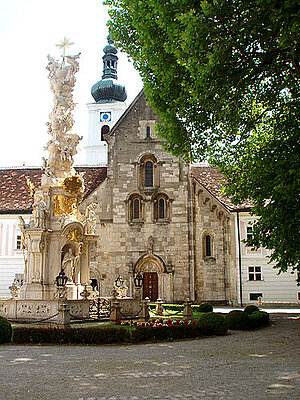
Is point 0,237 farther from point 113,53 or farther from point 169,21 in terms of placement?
point 113,53

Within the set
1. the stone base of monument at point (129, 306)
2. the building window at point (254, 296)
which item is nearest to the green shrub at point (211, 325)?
the stone base of monument at point (129, 306)

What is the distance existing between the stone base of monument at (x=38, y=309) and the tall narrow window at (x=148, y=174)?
2048 centimetres

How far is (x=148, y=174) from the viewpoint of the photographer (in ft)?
→ 127

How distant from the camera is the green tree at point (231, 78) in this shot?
1409cm

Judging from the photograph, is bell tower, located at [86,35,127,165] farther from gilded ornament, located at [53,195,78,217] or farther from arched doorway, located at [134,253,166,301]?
gilded ornament, located at [53,195,78,217]

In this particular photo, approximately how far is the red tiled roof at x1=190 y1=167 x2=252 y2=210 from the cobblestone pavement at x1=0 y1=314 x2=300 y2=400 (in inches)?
926

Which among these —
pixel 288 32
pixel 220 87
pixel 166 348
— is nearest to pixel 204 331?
pixel 166 348

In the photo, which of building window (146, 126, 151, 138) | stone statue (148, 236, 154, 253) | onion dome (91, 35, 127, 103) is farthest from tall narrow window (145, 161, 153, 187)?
onion dome (91, 35, 127, 103)

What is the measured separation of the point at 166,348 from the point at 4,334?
514cm

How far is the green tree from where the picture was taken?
14.1 metres

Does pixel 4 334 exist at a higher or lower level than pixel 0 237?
lower

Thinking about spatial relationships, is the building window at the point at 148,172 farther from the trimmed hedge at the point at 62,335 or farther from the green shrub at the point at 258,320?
the trimmed hedge at the point at 62,335

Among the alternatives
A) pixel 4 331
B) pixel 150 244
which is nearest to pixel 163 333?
pixel 4 331

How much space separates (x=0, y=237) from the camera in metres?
39.7
